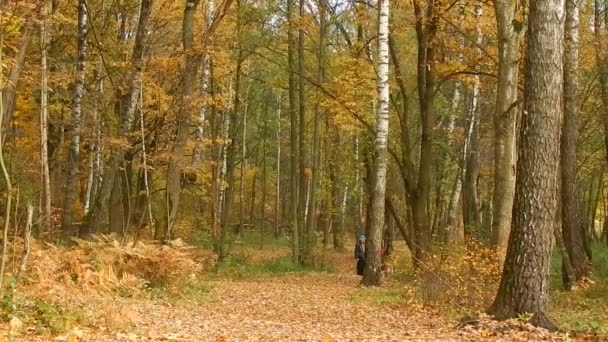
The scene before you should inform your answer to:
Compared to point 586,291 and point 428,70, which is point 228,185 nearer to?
point 428,70

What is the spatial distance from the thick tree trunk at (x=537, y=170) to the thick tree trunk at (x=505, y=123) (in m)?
4.41

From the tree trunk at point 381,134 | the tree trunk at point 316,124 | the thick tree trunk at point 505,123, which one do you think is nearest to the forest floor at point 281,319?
the tree trunk at point 381,134

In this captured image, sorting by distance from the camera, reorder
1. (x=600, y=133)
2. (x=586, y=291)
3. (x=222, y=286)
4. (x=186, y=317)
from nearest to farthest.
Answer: (x=186, y=317) < (x=586, y=291) < (x=222, y=286) < (x=600, y=133)

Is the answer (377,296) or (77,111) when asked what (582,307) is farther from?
(77,111)

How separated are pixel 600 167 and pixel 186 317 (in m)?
26.5

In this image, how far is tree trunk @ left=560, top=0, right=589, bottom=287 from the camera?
13703 mm

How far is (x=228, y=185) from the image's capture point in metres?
22.6

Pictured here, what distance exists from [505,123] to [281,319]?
19.5 ft

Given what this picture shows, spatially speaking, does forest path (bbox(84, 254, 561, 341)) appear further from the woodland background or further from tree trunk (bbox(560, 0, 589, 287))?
tree trunk (bbox(560, 0, 589, 287))

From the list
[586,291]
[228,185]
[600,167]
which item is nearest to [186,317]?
[586,291]

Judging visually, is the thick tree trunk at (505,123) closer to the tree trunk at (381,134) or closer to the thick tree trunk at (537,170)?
the tree trunk at (381,134)

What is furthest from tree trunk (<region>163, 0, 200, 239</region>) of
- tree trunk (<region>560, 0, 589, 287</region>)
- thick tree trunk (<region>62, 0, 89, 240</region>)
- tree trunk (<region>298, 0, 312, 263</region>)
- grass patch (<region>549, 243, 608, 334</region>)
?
grass patch (<region>549, 243, 608, 334</region>)

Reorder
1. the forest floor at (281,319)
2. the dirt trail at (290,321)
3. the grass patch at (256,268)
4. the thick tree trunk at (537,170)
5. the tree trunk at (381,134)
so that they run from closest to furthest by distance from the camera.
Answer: the forest floor at (281,319) → the dirt trail at (290,321) → the thick tree trunk at (537,170) → the tree trunk at (381,134) → the grass patch at (256,268)

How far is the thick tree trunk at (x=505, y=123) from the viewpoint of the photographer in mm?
12031
